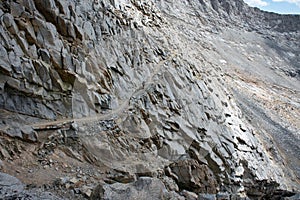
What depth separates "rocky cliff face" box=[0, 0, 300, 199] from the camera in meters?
13.3

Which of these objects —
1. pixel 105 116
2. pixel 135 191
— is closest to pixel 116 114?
pixel 105 116

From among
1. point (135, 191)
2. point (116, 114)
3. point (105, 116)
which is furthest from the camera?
point (116, 114)

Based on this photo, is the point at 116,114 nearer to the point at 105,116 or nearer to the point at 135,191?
the point at 105,116

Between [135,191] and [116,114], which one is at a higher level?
[135,191]

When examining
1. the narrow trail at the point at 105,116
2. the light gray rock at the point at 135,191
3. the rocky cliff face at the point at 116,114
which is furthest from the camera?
the narrow trail at the point at 105,116

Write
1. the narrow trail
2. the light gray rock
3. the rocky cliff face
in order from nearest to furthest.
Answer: the light gray rock, the rocky cliff face, the narrow trail

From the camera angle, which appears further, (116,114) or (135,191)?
(116,114)

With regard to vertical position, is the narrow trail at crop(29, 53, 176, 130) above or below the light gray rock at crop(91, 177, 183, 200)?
below

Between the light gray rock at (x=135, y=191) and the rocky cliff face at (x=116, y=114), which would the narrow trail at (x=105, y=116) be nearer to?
the rocky cliff face at (x=116, y=114)

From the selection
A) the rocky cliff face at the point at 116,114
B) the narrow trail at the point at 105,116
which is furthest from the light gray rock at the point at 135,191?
the narrow trail at the point at 105,116

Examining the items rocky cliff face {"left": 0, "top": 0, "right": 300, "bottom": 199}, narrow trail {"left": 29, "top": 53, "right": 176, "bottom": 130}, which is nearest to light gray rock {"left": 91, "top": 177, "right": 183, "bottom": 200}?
rocky cliff face {"left": 0, "top": 0, "right": 300, "bottom": 199}

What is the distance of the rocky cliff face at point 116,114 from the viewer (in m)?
13.3

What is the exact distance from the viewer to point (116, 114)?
1778 centimetres

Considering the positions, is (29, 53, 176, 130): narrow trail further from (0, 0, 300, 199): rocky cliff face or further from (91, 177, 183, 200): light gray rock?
(91, 177, 183, 200): light gray rock
